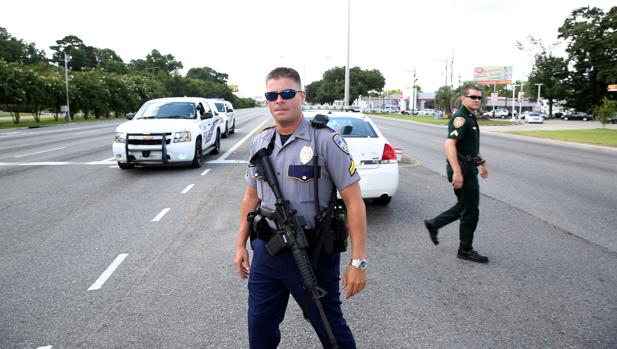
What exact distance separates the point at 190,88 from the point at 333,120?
97.9 meters

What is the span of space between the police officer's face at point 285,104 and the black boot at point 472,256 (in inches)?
132

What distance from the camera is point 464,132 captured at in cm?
496

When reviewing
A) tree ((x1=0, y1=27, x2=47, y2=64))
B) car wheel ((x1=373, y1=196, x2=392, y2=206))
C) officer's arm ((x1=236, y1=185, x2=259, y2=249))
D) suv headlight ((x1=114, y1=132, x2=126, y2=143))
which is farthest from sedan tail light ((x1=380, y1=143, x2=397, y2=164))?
tree ((x1=0, y1=27, x2=47, y2=64))

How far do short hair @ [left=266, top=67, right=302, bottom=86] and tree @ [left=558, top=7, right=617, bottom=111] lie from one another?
230ft

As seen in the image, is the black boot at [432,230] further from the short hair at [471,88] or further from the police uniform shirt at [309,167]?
the police uniform shirt at [309,167]

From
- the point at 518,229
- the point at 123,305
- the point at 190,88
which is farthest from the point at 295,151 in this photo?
the point at 190,88

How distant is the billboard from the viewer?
7919 cm

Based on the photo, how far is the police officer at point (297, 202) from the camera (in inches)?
93.4

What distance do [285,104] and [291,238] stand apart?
0.66 m

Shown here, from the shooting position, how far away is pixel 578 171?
41.2 feet

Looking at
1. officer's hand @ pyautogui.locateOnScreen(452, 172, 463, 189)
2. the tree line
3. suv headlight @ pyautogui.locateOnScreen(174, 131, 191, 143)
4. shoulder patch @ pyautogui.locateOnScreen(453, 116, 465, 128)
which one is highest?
the tree line

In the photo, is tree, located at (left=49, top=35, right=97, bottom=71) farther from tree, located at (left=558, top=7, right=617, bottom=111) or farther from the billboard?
tree, located at (left=558, top=7, right=617, bottom=111)

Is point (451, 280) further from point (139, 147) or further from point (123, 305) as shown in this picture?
point (139, 147)

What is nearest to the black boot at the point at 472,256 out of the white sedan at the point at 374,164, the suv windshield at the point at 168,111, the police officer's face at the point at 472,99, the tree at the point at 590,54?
the police officer's face at the point at 472,99
